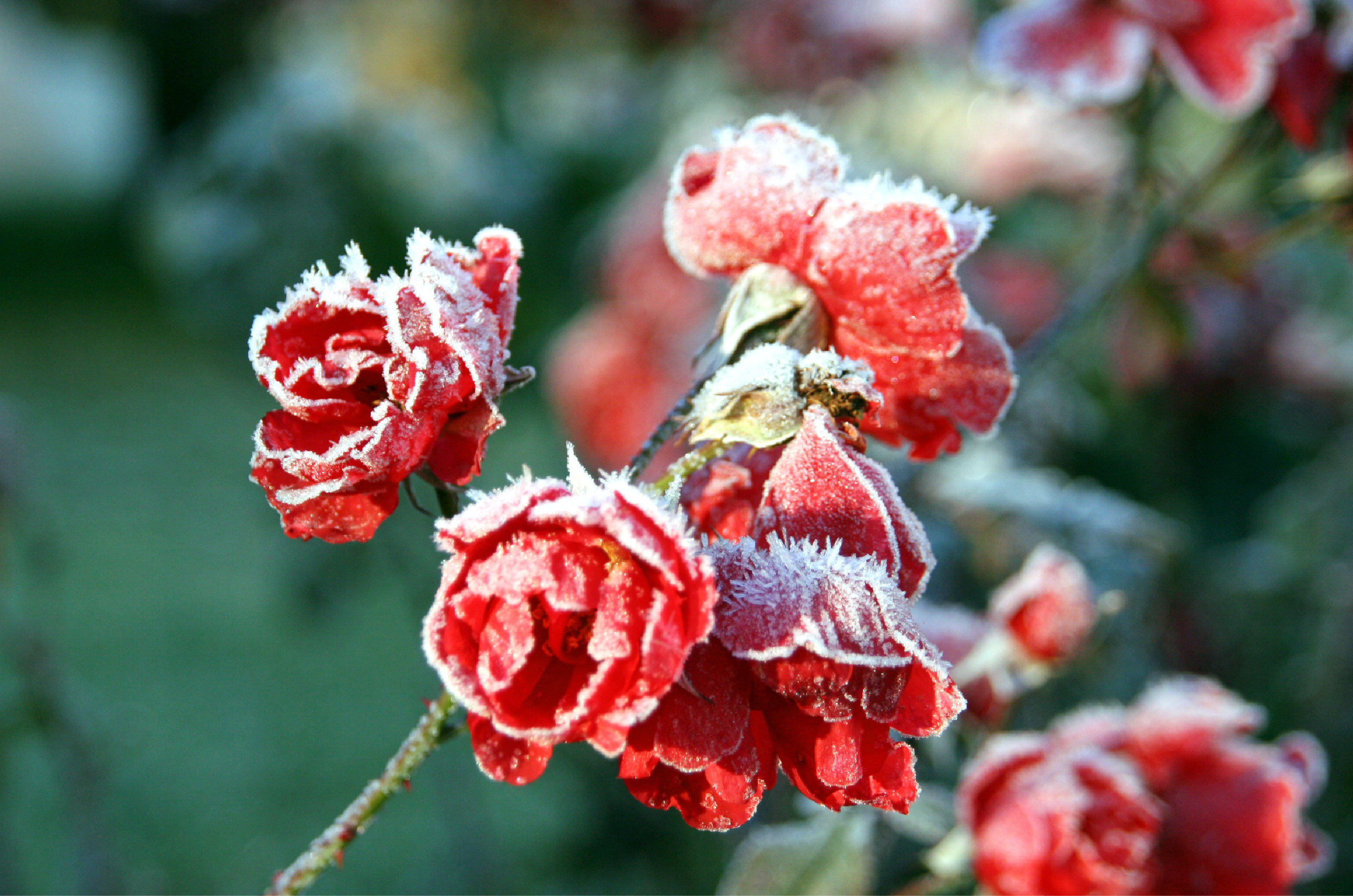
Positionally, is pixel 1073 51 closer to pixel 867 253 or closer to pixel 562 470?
pixel 867 253

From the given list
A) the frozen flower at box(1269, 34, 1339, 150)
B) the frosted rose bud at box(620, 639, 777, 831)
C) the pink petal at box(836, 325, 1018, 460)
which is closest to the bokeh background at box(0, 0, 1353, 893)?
the frozen flower at box(1269, 34, 1339, 150)

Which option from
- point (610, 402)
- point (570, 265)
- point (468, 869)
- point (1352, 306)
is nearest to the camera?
point (468, 869)

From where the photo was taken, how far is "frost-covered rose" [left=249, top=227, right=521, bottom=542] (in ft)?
1.21

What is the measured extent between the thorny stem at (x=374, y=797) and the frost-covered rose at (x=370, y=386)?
0.07 m

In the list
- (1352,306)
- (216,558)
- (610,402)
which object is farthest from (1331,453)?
(216,558)

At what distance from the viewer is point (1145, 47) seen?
0.75 m

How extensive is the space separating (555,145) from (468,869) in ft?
5.14

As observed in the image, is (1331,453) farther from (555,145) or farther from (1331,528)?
(555,145)

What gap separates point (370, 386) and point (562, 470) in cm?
123

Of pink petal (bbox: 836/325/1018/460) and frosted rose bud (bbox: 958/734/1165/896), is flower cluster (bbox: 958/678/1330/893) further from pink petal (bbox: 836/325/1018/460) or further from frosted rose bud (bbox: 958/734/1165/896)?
pink petal (bbox: 836/325/1018/460)

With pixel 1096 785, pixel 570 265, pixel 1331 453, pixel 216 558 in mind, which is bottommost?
pixel 216 558

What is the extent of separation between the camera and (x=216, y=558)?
2.61m

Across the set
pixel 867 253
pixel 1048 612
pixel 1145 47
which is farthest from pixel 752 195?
pixel 1145 47

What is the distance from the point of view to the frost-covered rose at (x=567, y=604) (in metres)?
0.33
